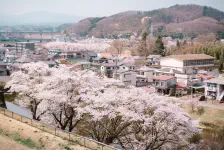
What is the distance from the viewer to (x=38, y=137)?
9297 mm

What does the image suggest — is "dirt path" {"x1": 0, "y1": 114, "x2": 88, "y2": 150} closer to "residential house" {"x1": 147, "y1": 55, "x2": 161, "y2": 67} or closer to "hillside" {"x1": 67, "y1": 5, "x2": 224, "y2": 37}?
"residential house" {"x1": 147, "y1": 55, "x2": 161, "y2": 67}

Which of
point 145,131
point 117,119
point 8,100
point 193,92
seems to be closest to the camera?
point 145,131

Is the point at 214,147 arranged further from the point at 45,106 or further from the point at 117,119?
the point at 45,106

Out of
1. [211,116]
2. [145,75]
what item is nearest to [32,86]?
[211,116]

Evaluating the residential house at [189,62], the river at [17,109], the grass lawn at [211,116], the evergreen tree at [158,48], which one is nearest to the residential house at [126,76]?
the residential house at [189,62]

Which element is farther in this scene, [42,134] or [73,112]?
[73,112]

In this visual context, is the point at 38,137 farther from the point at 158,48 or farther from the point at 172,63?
the point at 158,48

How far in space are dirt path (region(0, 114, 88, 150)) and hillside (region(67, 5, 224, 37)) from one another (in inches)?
3412

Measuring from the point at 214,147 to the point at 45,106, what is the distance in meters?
7.79

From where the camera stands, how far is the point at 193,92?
80.4 ft

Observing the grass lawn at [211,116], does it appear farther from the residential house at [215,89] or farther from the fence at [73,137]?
the fence at [73,137]

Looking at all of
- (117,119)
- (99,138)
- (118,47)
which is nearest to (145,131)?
(117,119)

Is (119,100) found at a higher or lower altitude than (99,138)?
higher

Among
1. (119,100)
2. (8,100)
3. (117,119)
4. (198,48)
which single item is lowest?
(8,100)
